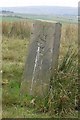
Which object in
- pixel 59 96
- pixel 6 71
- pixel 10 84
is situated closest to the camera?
pixel 59 96

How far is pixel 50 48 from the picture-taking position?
7086 millimetres

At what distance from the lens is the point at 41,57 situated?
7.15 metres

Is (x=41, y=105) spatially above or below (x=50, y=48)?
below

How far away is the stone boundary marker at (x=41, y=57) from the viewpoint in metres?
7.02

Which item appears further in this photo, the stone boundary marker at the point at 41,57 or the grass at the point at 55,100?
the stone boundary marker at the point at 41,57

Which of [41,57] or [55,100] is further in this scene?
[41,57]

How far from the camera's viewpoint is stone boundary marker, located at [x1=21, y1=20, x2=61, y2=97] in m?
7.02

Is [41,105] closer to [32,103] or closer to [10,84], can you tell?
[32,103]

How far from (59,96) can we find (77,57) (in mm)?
894

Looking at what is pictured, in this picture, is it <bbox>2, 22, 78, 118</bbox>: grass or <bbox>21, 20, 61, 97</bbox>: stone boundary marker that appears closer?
<bbox>2, 22, 78, 118</bbox>: grass

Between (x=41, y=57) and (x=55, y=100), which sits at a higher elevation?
(x=41, y=57)

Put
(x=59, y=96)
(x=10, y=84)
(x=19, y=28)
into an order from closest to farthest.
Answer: (x=59, y=96), (x=10, y=84), (x=19, y=28)

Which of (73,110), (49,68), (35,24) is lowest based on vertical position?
(73,110)

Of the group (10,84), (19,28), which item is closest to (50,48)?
(10,84)
